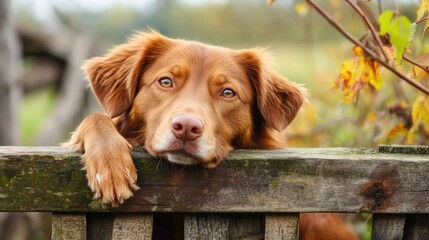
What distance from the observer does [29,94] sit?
11062 mm

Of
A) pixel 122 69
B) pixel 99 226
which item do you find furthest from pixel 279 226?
pixel 122 69

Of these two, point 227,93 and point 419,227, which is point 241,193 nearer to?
point 419,227

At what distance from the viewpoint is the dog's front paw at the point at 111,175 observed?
2.58 m

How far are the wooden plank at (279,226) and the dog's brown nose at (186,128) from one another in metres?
0.50

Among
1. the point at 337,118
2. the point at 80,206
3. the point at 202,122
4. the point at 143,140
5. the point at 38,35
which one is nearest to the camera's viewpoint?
the point at 80,206

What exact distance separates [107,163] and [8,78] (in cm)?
494

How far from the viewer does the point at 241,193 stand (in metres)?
2.65

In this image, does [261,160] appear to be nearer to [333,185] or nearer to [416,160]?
[333,185]

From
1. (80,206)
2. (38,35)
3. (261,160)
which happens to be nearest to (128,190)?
(80,206)

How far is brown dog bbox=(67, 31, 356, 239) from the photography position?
3029 millimetres

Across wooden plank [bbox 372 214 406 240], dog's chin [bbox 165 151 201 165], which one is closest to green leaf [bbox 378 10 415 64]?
wooden plank [bbox 372 214 406 240]

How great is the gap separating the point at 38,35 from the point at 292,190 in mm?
8497

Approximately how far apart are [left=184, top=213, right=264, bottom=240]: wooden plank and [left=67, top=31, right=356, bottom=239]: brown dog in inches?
11.7

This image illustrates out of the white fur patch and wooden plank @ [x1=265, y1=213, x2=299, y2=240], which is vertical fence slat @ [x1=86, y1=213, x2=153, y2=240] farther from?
wooden plank @ [x1=265, y1=213, x2=299, y2=240]
